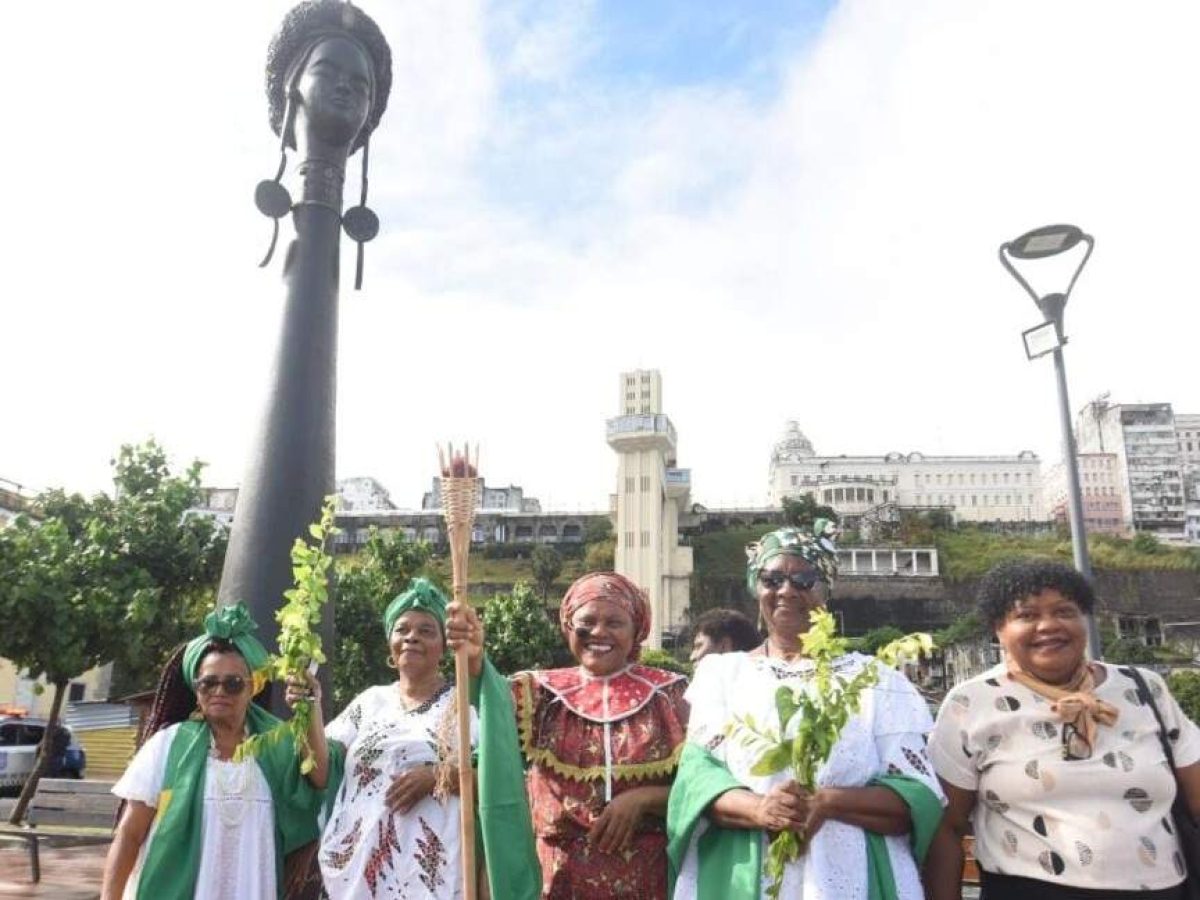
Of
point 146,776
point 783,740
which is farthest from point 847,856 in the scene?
point 146,776

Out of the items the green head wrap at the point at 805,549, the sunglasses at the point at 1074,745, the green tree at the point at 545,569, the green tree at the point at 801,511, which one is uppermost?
the green tree at the point at 801,511

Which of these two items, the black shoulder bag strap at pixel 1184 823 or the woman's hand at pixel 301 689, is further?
the woman's hand at pixel 301 689

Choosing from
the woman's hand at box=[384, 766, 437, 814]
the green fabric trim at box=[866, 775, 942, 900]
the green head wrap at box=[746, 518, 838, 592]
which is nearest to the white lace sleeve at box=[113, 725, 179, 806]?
the woman's hand at box=[384, 766, 437, 814]

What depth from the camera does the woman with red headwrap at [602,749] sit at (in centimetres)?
289

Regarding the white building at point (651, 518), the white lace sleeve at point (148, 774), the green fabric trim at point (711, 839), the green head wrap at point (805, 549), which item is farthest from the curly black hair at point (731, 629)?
the white building at point (651, 518)

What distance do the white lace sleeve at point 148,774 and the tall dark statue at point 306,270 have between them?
78.4 inches

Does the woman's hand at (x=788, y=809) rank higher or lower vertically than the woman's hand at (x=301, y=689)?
lower

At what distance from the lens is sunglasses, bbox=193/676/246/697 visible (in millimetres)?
3121

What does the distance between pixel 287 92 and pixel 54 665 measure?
757 centimetres

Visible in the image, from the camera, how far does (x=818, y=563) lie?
292 cm

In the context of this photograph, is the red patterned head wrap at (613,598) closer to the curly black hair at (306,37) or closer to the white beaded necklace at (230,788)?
the white beaded necklace at (230,788)

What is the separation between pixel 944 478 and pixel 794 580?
86.2 metres

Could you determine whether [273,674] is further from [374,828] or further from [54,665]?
[54,665]

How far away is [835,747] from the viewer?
2.61 m
